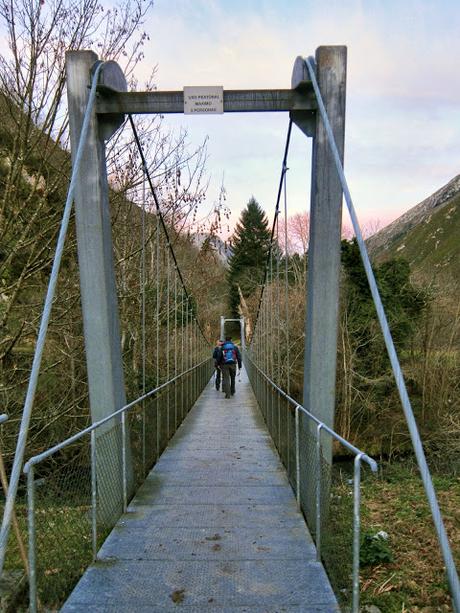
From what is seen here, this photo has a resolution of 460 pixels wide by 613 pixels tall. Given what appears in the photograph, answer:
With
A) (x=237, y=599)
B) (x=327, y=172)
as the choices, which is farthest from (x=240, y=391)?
(x=237, y=599)

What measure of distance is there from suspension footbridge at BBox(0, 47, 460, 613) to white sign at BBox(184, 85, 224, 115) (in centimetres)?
8

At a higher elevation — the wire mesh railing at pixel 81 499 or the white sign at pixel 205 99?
the white sign at pixel 205 99

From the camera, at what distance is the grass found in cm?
261

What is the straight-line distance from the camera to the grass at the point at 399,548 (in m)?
2.61

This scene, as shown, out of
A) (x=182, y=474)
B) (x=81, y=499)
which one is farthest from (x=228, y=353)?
(x=81, y=499)

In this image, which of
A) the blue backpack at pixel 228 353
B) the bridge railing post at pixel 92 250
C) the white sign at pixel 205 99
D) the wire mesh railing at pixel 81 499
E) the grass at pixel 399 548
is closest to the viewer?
the wire mesh railing at pixel 81 499

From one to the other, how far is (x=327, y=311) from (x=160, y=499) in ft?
5.87

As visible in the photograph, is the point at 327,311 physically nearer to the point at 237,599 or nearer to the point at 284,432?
the point at 284,432

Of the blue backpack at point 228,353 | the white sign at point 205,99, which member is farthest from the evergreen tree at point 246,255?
the white sign at point 205,99

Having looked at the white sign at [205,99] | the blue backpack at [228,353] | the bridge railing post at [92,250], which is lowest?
the blue backpack at [228,353]

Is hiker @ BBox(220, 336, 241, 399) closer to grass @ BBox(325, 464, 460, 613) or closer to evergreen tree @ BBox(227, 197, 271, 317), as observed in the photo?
grass @ BBox(325, 464, 460, 613)

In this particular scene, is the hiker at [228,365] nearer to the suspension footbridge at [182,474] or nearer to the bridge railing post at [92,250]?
the suspension footbridge at [182,474]

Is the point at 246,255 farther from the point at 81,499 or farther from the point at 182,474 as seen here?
the point at 81,499

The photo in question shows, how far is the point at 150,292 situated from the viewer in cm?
918
